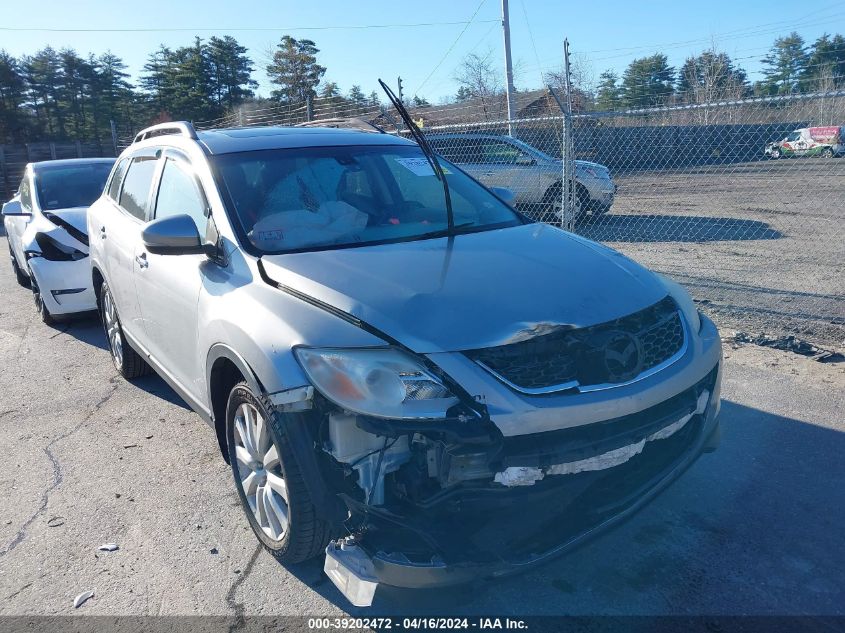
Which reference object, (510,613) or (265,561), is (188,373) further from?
(510,613)

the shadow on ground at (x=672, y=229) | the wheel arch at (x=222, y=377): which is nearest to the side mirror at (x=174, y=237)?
the wheel arch at (x=222, y=377)

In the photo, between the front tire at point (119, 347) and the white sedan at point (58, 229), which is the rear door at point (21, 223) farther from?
the front tire at point (119, 347)

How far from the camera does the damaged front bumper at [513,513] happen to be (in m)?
2.42

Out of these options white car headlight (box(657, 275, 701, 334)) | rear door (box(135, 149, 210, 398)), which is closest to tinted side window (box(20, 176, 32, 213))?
rear door (box(135, 149, 210, 398))

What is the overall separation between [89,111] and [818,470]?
52967 millimetres

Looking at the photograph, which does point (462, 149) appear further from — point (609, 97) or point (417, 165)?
point (609, 97)

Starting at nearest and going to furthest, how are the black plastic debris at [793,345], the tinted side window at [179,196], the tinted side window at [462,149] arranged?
the tinted side window at [179,196] < the black plastic debris at [793,345] < the tinted side window at [462,149]

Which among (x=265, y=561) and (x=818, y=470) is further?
(x=818, y=470)

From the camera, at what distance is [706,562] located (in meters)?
3.10

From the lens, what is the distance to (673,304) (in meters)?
3.35

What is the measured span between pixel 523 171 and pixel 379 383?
30.9 ft

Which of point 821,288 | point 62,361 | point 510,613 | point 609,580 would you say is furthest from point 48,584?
point 821,288

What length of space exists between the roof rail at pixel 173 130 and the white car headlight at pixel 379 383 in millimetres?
2234

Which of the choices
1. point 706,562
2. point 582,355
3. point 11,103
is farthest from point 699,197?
point 11,103
